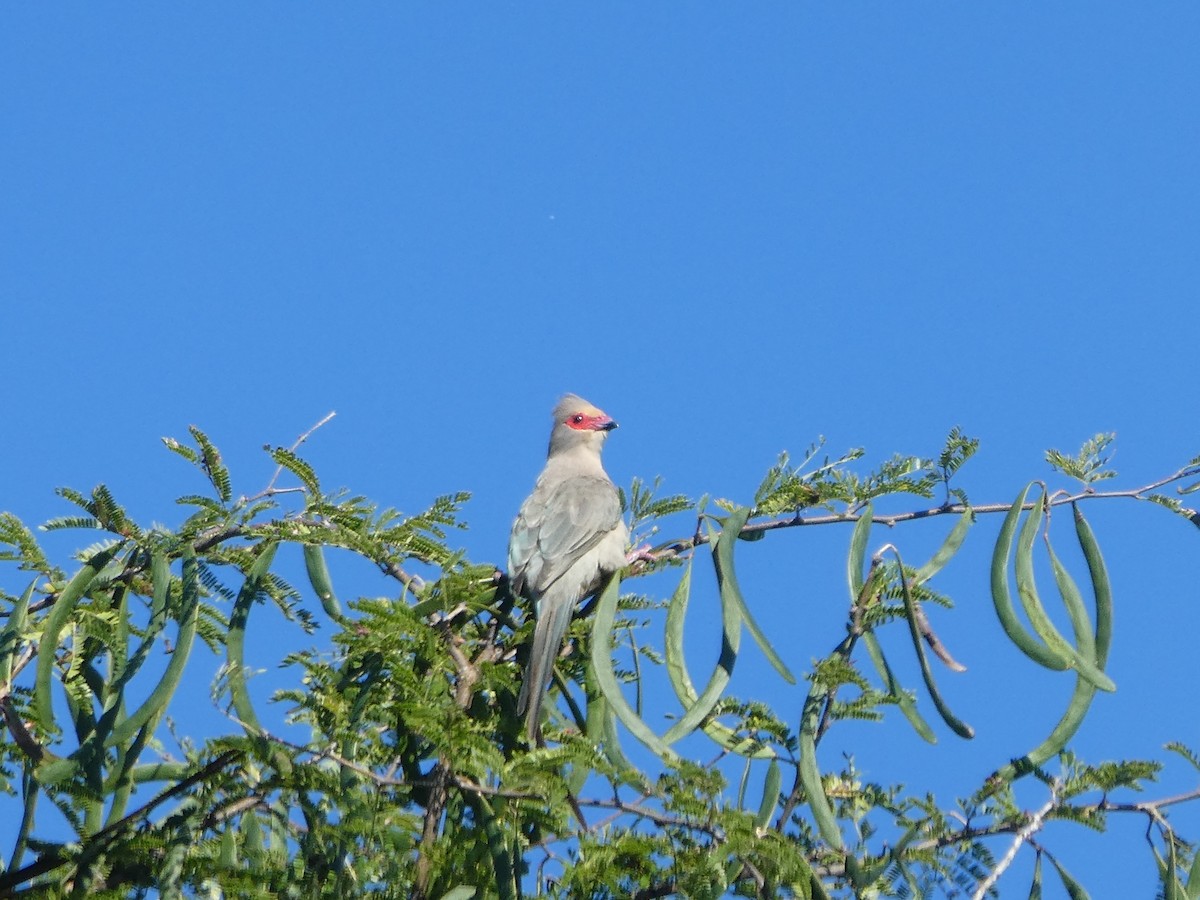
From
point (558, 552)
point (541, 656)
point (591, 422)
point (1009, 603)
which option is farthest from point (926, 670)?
point (591, 422)

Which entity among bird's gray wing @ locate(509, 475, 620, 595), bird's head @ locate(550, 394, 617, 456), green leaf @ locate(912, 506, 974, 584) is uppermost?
bird's head @ locate(550, 394, 617, 456)

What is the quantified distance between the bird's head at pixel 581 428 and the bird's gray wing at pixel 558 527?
1359 millimetres

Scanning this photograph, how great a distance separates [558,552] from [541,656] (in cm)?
118

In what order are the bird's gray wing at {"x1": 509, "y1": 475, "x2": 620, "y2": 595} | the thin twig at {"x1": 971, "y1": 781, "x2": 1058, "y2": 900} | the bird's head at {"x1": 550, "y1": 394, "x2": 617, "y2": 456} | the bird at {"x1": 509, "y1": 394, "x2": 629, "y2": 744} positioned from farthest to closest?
the bird's head at {"x1": 550, "y1": 394, "x2": 617, "y2": 456}
the bird's gray wing at {"x1": 509, "y1": 475, "x2": 620, "y2": 595}
the bird at {"x1": 509, "y1": 394, "x2": 629, "y2": 744}
the thin twig at {"x1": 971, "y1": 781, "x2": 1058, "y2": 900}

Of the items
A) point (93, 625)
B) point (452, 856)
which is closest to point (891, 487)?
point (452, 856)

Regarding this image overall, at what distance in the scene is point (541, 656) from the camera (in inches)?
170

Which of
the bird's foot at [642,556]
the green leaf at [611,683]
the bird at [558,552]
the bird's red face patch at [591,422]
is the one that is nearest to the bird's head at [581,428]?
the bird's red face patch at [591,422]

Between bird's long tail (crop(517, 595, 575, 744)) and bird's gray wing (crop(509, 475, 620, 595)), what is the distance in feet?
0.80

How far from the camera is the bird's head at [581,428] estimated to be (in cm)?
839

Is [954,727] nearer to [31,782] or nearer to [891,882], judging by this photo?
[891,882]

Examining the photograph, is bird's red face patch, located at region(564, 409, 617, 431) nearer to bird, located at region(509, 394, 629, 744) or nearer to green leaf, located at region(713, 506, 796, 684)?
bird, located at region(509, 394, 629, 744)

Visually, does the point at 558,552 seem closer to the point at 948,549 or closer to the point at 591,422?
the point at 948,549

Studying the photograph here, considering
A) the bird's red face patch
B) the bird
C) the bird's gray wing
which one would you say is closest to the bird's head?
the bird's red face patch

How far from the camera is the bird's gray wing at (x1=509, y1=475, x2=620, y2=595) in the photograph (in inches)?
204
